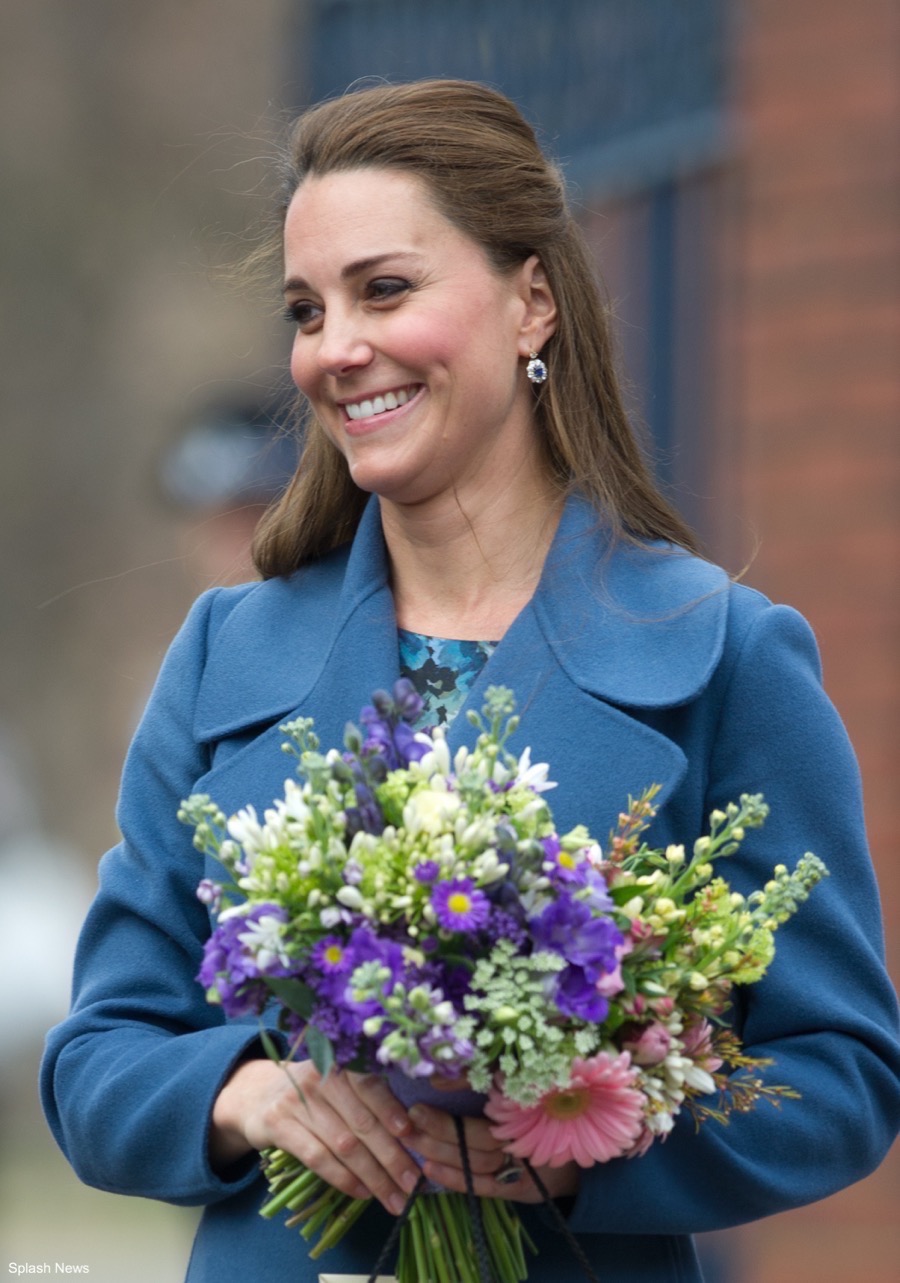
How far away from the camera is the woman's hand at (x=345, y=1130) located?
2.67 metres

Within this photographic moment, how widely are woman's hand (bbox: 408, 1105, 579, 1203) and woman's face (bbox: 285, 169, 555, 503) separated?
83 centimetres

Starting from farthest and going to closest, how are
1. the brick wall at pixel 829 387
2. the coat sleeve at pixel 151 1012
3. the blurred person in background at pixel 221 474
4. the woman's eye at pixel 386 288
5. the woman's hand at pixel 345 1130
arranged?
the blurred person in background at pixel 221 474
the brick wall at pixel 829 387
the woman's eye at pixel 386 288
the coat sleeve at pixel 151 1012
the woman's hand at pixel 345 1130

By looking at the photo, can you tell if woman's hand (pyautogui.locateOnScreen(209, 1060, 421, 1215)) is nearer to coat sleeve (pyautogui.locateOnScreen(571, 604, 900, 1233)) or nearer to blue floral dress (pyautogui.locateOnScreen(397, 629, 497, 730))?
coat sleeve (pyautogui.locateOnScreen(571, 604, 900, 1233))

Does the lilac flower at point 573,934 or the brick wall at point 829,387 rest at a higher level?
the lilac flower at point 573,934

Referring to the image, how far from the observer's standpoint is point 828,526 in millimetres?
6211

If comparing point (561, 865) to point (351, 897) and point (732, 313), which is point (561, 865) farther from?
point (732, 313)

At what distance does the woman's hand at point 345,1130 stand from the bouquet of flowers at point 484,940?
3.9 inches

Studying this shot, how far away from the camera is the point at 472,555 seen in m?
3.20

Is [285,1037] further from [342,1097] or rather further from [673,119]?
[673,119]

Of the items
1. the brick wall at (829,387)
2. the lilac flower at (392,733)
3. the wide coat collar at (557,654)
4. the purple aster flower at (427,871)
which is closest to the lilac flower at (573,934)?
the purple aster flower at (427,871)

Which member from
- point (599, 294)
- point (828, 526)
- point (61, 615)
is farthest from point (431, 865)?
point (61, 615)

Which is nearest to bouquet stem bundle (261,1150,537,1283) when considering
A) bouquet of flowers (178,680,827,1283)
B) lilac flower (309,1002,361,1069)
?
bouquet of flowers (178,680,827,1283)

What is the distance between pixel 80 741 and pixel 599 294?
1368cm

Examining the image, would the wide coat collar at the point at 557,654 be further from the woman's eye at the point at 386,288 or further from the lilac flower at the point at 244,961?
the lilac flower at the point at 244,961
